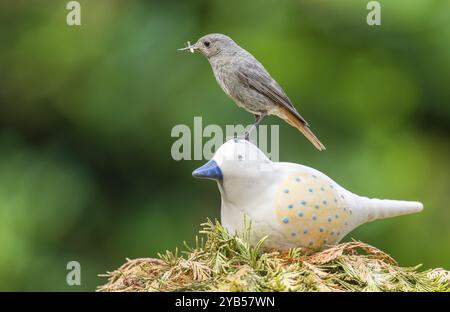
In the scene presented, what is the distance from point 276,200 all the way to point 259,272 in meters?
0.29

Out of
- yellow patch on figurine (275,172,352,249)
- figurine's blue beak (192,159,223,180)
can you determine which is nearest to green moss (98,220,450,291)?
yellow patch on figurine (275,172,352,249)

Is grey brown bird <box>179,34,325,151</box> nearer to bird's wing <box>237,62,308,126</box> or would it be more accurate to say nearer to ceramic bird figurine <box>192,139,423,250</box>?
bird's wing <box>237,62,308,126</box>

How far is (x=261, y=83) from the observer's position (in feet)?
9.70

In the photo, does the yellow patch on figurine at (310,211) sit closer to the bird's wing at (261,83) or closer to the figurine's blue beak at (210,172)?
the figurine's blue beak at (210,172)

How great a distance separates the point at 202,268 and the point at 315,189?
0.47 metres

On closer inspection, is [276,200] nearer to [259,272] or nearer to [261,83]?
[259,272]

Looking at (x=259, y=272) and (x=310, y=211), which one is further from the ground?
(x=310, y=211)

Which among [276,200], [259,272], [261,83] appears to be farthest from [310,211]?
[261,83]

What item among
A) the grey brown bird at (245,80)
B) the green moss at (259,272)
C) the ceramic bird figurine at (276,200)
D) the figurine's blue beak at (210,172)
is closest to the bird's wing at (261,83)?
the grey brown bird at (245,80)

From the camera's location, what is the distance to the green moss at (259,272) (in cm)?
217

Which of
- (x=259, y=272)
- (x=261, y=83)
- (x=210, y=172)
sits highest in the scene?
(x=261, y=83)

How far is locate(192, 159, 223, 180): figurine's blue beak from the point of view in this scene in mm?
2434

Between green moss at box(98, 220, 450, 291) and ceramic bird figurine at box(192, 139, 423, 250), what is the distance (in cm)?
6
